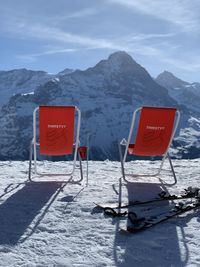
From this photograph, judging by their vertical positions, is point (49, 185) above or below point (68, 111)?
below

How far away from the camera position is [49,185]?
805 cm

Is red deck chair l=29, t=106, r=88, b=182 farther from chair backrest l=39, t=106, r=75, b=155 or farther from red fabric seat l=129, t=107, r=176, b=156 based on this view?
red fabric seat l=129, t=107, r=176, b=156

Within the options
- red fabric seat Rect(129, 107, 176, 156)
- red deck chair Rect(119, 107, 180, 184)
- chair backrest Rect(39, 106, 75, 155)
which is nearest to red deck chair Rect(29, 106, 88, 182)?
chair backrest Rect(39, 106, 75, 155)

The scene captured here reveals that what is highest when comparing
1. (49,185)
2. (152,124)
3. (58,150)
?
(152,124)

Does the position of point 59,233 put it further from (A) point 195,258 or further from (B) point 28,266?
(A) point 195,258

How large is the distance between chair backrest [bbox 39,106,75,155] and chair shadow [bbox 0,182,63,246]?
2.19ft

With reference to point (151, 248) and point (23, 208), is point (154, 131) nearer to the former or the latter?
point (23, 208)

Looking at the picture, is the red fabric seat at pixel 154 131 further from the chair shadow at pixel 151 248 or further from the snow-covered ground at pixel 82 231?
the chair shadow at pixel 151 248

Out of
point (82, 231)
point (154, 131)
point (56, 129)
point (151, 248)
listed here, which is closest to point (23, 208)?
point (82, 231)

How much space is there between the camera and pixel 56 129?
836cm

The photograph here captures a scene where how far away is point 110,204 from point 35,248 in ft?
6.21

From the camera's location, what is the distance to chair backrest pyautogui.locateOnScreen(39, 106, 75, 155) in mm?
8234

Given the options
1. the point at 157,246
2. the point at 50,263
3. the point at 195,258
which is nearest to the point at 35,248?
the point at 50,263

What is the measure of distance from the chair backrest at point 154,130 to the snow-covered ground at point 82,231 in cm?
78
